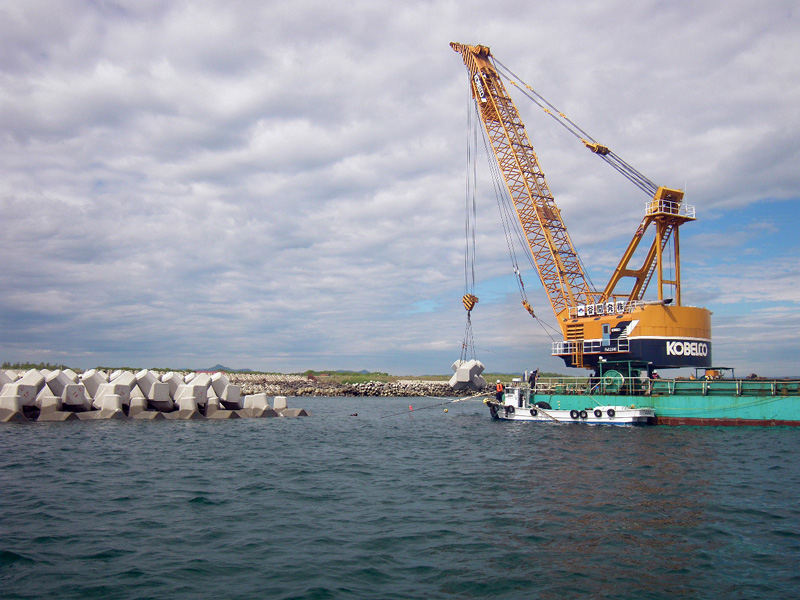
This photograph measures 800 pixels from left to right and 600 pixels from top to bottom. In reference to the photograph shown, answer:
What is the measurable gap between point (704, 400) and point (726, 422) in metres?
1.82

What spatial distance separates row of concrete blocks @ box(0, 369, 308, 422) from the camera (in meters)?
35.1

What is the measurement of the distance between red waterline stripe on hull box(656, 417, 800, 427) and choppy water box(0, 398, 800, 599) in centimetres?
812

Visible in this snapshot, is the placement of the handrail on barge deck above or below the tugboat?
above

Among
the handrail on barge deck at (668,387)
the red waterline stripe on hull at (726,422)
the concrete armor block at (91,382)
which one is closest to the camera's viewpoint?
the red waterline stripe on hull at (726,422)

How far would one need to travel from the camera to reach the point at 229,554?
37.9 ft

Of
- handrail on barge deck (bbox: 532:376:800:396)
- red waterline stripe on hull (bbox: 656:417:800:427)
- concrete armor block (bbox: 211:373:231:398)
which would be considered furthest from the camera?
concrete armor block (bbox: 211:373:231:398)

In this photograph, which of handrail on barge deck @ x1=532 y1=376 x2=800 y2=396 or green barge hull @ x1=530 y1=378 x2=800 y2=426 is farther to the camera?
handrail on barge deck @ x1=532 y1=376 x2=800 y2=396

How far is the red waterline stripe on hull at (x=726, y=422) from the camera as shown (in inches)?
1366

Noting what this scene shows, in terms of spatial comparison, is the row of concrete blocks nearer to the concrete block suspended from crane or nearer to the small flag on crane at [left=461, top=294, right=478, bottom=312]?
the small flag on crane at [left=461, top=294, right=478, bottom=312]

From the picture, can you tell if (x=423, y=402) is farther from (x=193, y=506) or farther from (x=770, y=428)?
(x=193, y=506)

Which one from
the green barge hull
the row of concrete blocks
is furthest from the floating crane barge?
the row of concrete blocks

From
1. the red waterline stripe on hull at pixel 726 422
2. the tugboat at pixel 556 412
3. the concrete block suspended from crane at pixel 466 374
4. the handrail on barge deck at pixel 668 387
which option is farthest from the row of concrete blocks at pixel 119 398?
the concrete block suspended from crane at pixel 466 374

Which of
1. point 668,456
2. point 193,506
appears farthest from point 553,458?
point 193,506

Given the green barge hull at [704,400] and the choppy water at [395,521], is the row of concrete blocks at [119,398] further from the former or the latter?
the green barge hull at [704,400]
